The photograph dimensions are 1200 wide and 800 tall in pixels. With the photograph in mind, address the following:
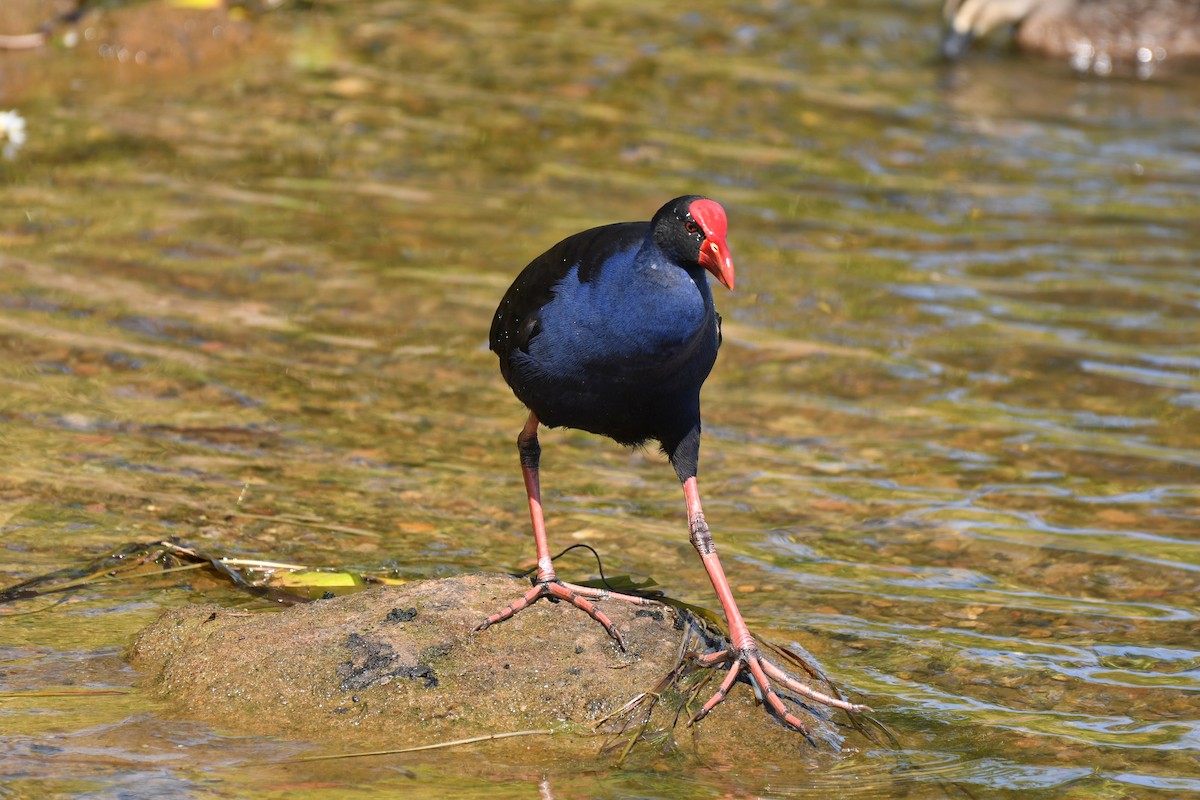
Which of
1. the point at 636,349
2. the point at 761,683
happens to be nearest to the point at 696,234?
the point at 636,349

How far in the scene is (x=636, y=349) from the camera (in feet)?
15.6

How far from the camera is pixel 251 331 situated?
8.57 metres

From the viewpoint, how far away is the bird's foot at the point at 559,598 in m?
4.96

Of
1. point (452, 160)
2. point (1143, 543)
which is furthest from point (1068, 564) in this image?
point (452, 160)

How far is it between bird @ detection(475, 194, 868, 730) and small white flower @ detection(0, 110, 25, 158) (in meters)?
7.31

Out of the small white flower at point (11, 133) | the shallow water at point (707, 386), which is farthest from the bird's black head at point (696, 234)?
the small white flower at point (11, 133)

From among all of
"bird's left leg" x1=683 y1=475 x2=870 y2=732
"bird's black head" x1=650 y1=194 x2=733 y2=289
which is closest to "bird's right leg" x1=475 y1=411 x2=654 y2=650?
"bird's left leg" x1=683 y1=475 x2=870 y2=732

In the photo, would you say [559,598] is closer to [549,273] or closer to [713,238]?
[549,273]

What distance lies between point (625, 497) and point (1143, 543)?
2.22 m

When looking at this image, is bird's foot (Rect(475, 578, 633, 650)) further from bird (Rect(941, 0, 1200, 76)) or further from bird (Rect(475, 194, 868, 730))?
bird (Rect(941, 0, 1200, 76))

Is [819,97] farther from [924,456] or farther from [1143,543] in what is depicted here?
[1143,543]

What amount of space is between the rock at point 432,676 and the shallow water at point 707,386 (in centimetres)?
13

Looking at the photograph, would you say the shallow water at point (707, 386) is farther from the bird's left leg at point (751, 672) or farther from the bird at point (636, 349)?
the bird at point (636, 349)

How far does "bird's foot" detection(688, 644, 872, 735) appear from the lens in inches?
189
